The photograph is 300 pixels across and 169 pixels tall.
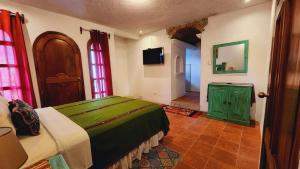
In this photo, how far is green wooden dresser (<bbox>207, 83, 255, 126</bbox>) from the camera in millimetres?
2746

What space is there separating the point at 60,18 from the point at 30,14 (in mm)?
539

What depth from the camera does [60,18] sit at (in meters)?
3.06

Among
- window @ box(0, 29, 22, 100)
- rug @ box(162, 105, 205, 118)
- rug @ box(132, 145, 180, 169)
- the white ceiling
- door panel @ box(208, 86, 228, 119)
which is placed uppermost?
the white ceiling

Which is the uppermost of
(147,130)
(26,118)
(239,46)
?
(239,46)

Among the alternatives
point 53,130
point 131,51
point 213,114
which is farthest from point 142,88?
point 53,130

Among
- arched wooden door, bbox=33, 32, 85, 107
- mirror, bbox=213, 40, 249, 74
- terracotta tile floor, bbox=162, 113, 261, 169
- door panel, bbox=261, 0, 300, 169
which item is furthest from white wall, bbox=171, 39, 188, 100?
door panel, bbox=261, 0, 300, 169

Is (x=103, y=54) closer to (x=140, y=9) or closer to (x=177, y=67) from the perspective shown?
(x=140, y=9)

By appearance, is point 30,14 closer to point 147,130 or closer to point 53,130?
point 53,130

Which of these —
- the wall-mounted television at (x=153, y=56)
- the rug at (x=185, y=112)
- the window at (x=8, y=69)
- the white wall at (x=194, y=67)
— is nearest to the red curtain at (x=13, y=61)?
the window at (x=8, y=69)

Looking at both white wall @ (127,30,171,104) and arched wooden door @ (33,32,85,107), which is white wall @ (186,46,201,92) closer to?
white wall @ (127,30,171,104)

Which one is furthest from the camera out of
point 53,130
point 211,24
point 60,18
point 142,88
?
point 142,88

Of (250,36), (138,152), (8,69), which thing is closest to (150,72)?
(250,36)

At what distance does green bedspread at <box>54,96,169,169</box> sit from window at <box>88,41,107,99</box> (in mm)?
1588

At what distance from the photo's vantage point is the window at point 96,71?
3670 mm
